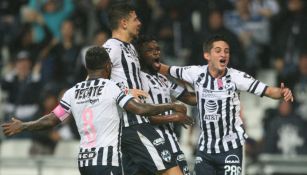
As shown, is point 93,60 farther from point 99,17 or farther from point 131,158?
point 99,17

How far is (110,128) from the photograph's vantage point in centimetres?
947

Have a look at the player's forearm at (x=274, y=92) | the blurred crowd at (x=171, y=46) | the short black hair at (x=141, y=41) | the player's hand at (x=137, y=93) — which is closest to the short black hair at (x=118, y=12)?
the short black hair at (x=141, y=41)

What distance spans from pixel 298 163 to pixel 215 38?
4.33 m

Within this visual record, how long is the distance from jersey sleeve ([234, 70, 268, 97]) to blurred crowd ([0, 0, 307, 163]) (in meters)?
4.57

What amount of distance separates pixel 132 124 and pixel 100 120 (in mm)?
829

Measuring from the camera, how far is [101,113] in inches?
372

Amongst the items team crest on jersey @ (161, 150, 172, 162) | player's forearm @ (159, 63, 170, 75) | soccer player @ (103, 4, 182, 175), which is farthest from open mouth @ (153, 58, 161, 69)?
team crest on jersey @ (161, 150, 172, 162)

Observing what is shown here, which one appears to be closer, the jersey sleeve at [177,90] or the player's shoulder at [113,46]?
the player's shoulder at [113,46]

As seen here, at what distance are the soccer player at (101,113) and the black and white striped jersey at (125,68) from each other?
1.84 ft

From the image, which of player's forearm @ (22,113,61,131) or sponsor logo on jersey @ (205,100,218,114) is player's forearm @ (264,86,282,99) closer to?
sponsor logo on jersey @ (205,100,218,114)

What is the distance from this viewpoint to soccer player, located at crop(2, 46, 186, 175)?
9422 millimetres

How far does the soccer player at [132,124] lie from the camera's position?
33.2ft

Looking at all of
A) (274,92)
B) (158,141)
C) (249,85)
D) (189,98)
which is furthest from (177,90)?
(274,92)

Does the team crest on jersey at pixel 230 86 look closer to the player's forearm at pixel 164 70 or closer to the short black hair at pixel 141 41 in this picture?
the player's forearm at pixel 164 70
